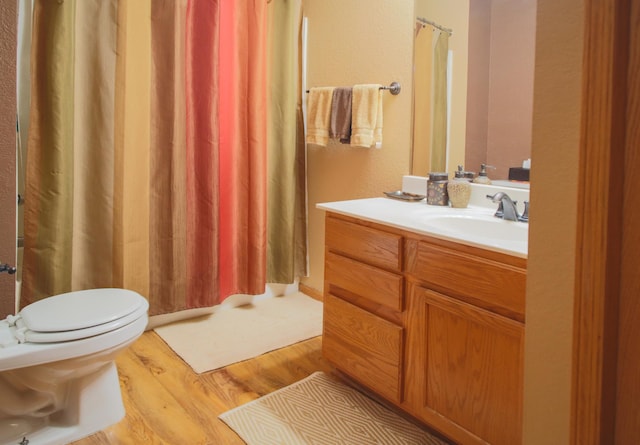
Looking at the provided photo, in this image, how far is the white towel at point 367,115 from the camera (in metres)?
2.44

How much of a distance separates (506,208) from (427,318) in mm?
532

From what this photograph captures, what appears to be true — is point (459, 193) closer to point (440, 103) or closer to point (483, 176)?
point (483, 176)

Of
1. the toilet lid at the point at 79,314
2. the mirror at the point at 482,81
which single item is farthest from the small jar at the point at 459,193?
the toilet lid at the point at 79,314

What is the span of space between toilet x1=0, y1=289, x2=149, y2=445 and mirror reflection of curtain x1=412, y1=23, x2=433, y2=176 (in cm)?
142

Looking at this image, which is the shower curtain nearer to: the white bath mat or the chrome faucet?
the white bath mat

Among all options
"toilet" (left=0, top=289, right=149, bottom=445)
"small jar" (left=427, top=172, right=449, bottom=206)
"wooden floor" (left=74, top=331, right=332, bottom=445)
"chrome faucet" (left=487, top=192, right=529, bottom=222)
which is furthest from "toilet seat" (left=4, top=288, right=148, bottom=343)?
"chrome faucet" (left=487, top=192, right=529, bottom=222)

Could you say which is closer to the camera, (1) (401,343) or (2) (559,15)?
(2) (559,15)

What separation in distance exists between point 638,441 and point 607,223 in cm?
27

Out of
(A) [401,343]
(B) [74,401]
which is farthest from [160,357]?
(A) [401,343]

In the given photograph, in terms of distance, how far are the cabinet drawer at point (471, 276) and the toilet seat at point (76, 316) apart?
1.04m

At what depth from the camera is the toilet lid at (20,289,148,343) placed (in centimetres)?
155

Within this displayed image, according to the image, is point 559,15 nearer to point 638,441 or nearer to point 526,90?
point 638,441

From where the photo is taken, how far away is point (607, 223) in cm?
58

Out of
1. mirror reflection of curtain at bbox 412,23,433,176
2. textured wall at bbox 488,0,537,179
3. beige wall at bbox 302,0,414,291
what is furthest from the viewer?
beige wall at bbox 302,0,414,291
